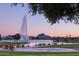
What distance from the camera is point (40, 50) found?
6441 mm

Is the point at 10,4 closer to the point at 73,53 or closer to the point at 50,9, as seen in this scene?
the point at 50,9

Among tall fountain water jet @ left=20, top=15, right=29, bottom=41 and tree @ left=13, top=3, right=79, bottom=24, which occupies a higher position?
tree @ left=13, top=3, right=79, bottom=24

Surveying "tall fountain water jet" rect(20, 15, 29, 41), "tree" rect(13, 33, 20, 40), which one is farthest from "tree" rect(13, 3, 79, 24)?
"tree" rect(13, 33, 20, 40)

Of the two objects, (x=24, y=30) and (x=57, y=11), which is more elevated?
(x=57, y=11)

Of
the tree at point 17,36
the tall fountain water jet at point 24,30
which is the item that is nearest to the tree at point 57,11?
the tall fountain water jet at point 24,30

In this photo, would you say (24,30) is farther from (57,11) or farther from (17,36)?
(57,11)

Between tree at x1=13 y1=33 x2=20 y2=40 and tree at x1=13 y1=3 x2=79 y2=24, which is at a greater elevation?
tree at x1=13 y1=3 x2=79 y2=24

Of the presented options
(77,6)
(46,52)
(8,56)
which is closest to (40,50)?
(46,52)

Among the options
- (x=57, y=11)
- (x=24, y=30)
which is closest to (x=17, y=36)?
(x=24, y=30)

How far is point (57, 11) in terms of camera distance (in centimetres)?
646

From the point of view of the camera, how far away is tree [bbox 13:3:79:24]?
253 inches

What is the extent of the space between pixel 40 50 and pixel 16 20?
62cm

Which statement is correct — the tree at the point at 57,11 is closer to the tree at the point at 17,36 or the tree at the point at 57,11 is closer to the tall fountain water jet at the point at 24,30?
the tall fountain water jet at the point at 24,30

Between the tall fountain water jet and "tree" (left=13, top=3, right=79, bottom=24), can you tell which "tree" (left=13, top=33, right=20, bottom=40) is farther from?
"tree" (left=13, top=3, right=79, bottom=24)
